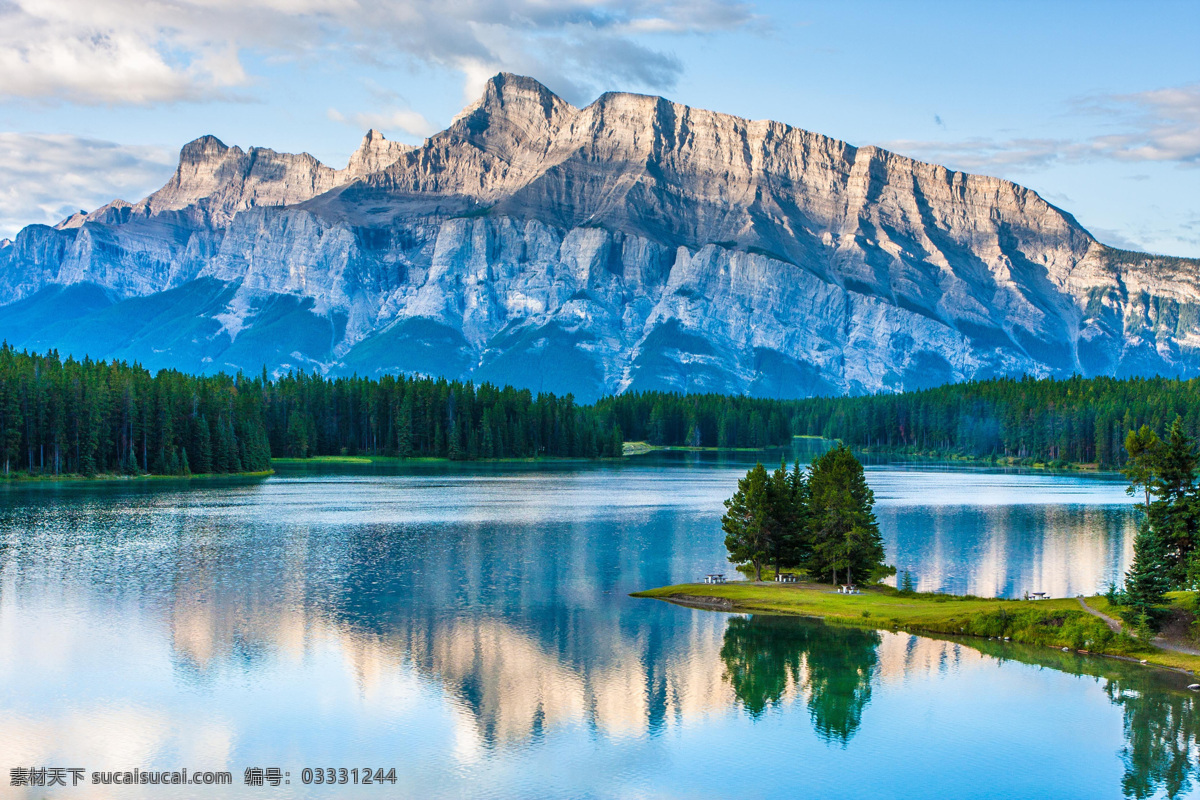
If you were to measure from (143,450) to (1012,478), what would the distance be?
506 ft

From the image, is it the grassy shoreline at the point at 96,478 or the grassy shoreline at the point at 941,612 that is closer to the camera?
the grassy shoreline at the point at 941,612

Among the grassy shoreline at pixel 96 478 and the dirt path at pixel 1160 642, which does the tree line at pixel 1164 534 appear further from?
the grassy shoreline at pixel 96 478

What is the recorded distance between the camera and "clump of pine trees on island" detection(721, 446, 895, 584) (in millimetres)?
70875

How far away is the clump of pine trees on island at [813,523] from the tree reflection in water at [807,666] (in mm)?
9823

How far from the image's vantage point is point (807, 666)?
54.0m

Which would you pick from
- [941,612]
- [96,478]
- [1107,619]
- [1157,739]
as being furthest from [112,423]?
[1157,739]

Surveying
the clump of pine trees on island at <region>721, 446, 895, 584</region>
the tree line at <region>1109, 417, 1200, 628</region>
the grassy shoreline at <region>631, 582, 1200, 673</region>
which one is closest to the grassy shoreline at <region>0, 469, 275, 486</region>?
the grassy shoreline at <region>631, 582, 1200, 673</region>

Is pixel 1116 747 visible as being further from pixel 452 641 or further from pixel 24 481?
pixel 24 481

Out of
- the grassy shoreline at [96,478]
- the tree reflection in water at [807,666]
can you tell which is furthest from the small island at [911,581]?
the grassy shoreline at [96,478]

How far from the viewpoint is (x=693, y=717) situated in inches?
1793

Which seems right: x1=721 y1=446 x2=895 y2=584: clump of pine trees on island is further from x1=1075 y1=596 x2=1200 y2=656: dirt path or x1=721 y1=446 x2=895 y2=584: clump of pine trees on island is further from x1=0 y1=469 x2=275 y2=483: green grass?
x1=0 y1=469 x2=275 y2=483: green grass

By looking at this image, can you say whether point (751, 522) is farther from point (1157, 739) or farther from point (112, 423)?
point (112, 423)

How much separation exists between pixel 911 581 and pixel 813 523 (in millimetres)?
9846

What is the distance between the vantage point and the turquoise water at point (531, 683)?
129 feet
